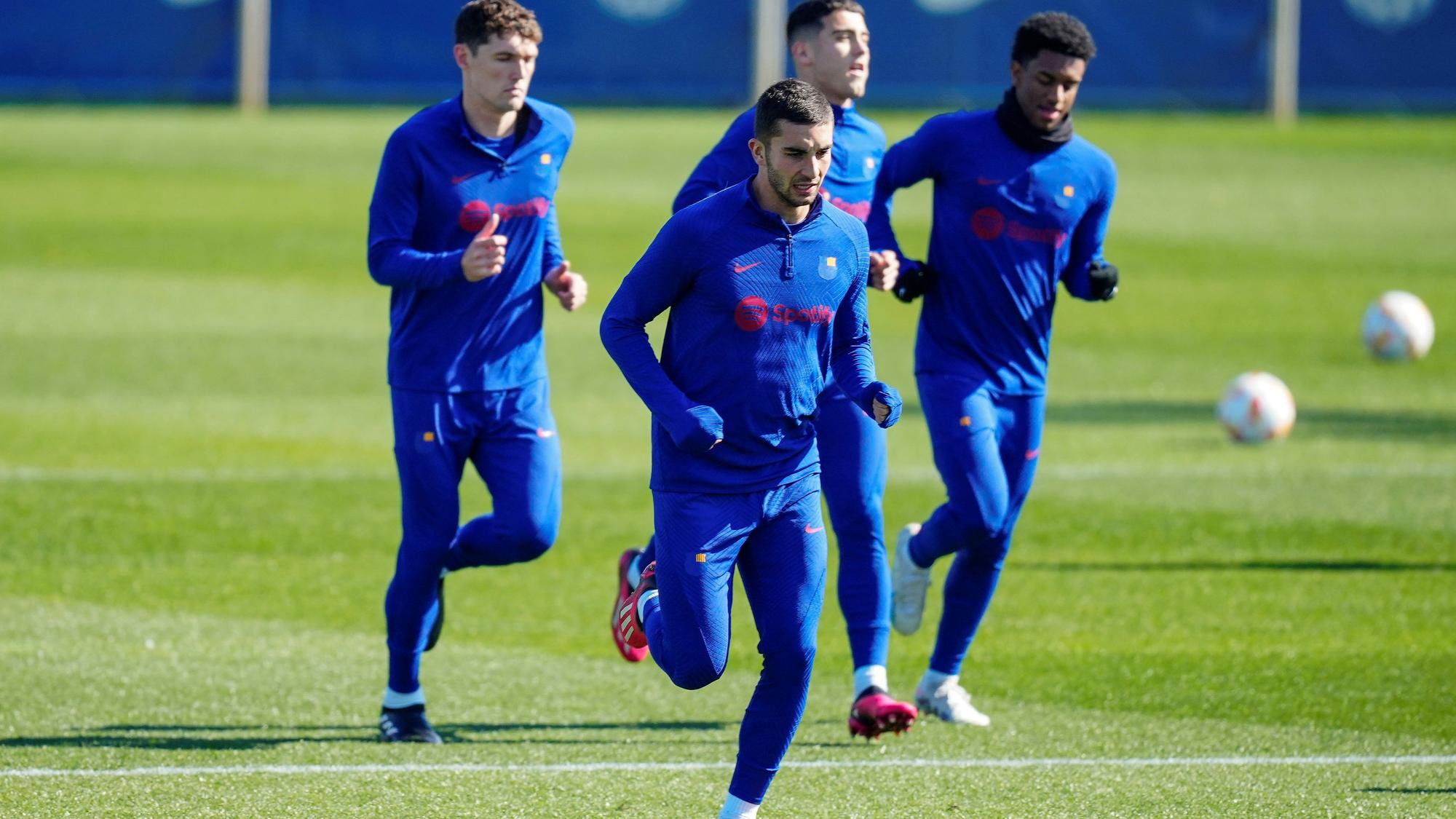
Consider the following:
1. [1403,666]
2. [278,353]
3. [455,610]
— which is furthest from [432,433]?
[278,353]

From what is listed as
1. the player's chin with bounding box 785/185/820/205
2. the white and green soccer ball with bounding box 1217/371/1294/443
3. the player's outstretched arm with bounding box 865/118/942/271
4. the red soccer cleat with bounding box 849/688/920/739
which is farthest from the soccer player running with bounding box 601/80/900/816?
the white and green soccer ball with bounding box 1217/371/1294/443

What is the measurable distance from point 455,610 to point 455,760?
2.58m

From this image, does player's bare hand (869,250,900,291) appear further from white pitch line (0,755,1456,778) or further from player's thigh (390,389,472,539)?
white pitch line (0,755,1456,778)

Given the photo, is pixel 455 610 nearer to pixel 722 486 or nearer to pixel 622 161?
pixel 722 486

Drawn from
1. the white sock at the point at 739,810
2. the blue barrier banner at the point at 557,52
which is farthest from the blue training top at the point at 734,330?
the blue barrier banner at the point at 557,52

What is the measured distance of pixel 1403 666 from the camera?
8.28m

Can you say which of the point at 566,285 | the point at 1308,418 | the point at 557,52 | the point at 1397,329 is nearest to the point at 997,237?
the point at 566,285

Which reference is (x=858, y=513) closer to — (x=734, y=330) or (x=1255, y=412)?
(x=734, y=330)

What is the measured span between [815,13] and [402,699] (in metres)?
2.91

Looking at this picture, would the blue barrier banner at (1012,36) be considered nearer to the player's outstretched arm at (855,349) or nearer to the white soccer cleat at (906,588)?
the white soccer cleat at (906,588)

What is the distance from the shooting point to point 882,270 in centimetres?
700

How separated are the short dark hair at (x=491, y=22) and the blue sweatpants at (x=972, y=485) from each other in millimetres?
1999

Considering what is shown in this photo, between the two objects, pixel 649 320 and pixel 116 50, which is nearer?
pixel 649 320

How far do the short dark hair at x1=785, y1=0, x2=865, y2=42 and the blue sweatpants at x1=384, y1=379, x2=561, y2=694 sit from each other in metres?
1.65
